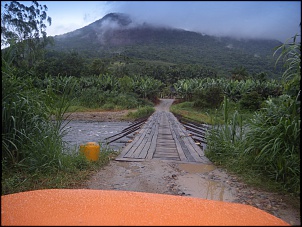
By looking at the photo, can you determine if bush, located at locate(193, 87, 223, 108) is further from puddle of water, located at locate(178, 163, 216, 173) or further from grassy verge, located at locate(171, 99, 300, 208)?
puddle of water, located at locate(178, 163, 216, 173)

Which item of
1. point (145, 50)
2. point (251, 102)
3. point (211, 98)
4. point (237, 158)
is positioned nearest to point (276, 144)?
point (237, 158)

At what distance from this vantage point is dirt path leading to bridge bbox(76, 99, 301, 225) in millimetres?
2838

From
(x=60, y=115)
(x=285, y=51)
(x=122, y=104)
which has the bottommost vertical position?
(x=122, y=104)

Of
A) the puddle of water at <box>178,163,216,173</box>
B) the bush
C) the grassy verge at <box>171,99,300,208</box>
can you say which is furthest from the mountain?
the puddle of water at <box>178,163,216,173</box>

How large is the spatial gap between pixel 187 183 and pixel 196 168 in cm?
83

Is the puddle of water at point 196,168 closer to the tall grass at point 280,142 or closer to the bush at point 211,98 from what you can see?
the tall grass at point 280,142

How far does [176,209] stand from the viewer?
6.29ft

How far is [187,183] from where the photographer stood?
354 cm

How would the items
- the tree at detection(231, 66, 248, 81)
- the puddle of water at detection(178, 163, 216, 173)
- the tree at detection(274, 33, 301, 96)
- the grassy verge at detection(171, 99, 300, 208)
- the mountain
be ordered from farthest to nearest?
the mountain < the tree at detection(231, 66, 248, 81) < the puddle of water at detection(178, 163, 216, 173) < the grassy verge at detection(171, 99, 300, 208) < the tree at detection(274, 33, 301, 96)

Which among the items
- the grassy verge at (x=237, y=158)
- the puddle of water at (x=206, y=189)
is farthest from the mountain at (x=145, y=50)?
the puddle of water at (x=206, y=189)

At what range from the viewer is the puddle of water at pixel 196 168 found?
4.20 meters

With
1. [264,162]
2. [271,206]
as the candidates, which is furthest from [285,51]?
[271,206]

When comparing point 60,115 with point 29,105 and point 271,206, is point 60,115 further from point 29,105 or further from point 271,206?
point 271,206

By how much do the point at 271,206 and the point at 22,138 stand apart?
2.85m
